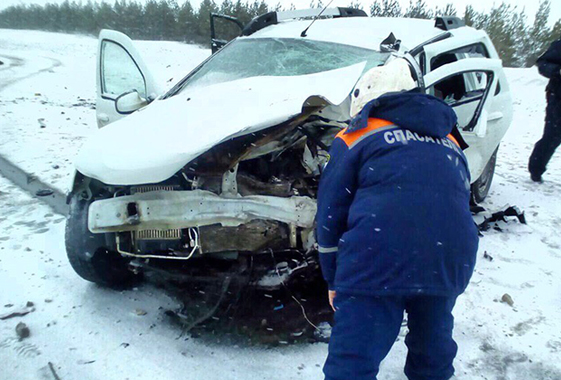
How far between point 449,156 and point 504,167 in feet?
18.2

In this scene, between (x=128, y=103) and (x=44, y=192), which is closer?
(x=128, y=103)

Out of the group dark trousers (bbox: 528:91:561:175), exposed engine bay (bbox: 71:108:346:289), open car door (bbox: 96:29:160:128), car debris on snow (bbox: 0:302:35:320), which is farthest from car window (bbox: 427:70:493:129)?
car debris on snow (bbox: 0:302:35:320)

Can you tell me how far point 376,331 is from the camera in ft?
5.00

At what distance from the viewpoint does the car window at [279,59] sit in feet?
10.9

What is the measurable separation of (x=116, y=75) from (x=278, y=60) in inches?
65.7

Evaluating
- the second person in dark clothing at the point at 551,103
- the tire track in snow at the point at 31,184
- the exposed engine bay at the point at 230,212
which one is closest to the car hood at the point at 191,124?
the exposed engine bay at the point at 230,212

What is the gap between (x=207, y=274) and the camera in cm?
272

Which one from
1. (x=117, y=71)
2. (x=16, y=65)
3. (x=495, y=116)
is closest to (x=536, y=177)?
(x=495, y=116)

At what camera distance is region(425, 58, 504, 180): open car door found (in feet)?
10.5

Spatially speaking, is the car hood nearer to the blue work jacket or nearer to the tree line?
the blue work jacket

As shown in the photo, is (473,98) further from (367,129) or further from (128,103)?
(128,103)

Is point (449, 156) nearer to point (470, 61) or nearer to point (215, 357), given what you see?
point (215, 357)

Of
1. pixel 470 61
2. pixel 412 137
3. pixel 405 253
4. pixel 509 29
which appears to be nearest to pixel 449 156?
pixel 412 137

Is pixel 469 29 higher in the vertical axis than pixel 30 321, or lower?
higher
